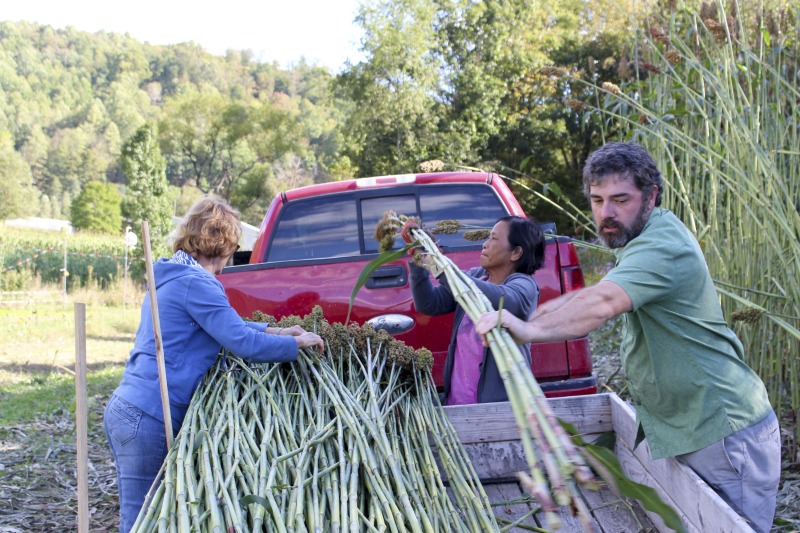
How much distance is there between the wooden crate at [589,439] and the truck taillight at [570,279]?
751 mm

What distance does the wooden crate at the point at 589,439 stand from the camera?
253 centimetres

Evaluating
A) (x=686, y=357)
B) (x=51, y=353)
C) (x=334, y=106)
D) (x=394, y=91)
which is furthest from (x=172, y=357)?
(x=334, y=106)

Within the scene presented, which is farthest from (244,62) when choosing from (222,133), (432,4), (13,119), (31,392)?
(31,392)

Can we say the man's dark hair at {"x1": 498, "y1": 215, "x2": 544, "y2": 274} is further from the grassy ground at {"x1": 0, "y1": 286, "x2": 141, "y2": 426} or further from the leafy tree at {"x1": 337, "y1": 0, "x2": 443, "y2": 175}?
the leafy tree at {"x1": 337, "y1": 0, "x2": 443, "y2": 175}

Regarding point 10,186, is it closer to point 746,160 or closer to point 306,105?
point 306,105

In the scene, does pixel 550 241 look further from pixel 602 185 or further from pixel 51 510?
pixel 51 510

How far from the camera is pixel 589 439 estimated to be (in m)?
3.27

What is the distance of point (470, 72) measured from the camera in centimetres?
2862

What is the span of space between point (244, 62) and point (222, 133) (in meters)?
76.8

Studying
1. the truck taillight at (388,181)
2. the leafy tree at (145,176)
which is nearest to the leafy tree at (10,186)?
the leafy tree at (145,176)

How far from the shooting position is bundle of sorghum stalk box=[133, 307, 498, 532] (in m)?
2.01

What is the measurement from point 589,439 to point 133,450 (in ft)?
5.95

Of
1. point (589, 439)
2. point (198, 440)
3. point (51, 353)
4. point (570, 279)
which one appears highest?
point (570, 279)

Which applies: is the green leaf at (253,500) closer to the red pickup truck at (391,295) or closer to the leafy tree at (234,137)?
the red pickup truck at (391,295)
